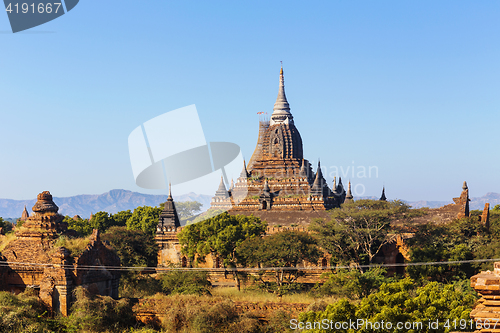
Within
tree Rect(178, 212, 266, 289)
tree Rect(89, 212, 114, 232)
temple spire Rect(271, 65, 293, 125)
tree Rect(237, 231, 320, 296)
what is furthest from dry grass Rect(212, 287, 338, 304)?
temple spire Rect(271, 65, 293, 125)

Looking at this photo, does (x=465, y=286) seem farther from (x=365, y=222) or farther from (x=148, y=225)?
(x=148, y=225)

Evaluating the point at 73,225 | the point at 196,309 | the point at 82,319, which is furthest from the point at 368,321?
the point at 73,225

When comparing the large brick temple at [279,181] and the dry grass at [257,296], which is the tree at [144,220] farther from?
the dry grass at [257,296]

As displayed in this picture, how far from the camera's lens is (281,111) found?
8869 centimetres

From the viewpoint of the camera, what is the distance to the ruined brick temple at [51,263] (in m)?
27.9

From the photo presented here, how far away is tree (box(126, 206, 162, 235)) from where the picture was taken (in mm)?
70312

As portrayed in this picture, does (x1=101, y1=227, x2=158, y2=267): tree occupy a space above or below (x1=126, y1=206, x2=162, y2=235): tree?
below

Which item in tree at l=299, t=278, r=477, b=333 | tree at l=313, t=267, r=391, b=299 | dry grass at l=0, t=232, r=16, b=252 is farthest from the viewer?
tree at l=313, t=267, r=391, b=299

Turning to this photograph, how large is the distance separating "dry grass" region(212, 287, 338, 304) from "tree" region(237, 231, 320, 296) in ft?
5.99

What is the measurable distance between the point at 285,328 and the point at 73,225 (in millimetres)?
43383

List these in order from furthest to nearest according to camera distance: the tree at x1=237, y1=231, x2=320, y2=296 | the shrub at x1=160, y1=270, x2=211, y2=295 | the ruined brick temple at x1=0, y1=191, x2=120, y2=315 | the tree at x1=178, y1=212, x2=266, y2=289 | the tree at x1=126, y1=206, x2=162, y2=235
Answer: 1. the tree at x1=126, y1=206, x2=162, y2=235
2. the tree at x1=178, y1=212, x2=266, y2=289
3. the tree at x1=237, y1=231, x2=320, y2=296
4. the shrub at x1=160, y1=270, x2=211, y2=295
5. the ruined brick temple at x1=0, y1=191, x2=120, y2=315

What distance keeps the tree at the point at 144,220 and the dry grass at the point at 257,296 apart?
2899cm

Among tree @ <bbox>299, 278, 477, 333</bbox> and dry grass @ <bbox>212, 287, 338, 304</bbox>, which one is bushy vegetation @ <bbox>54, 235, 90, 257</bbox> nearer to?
dry grass @ <bbox>212, 287, 338, 304</bbox>
